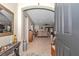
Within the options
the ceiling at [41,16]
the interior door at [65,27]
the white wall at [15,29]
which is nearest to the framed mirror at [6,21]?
the white wall at [15,29]

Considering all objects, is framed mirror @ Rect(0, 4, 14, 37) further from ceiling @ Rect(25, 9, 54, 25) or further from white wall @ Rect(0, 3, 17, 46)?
ceiling @ Rect(25, 9, 54, 25)

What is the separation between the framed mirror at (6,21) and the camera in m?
1.01

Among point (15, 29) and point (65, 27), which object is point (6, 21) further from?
point (65, 27)

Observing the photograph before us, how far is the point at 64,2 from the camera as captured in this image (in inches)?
33.7

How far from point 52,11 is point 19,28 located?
15.5 inches

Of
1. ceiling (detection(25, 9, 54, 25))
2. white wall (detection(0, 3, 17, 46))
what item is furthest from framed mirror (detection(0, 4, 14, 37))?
ceiling (detection(25, 9, 54, 25))

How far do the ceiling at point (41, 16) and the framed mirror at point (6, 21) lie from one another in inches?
8.1

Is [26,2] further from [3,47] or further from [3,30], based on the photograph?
[3,47]

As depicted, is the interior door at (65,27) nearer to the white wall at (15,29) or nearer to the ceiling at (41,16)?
the ceiling at (41,16)

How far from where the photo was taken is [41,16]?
1.29 metres

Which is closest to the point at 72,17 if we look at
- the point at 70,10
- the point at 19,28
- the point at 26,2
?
the point at 70,10

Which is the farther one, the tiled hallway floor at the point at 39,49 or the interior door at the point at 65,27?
the tiled hallway floor at the point at 39,49

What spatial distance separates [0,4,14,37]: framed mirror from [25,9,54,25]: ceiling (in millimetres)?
205

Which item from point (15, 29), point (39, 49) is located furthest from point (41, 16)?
point (39, 49)
